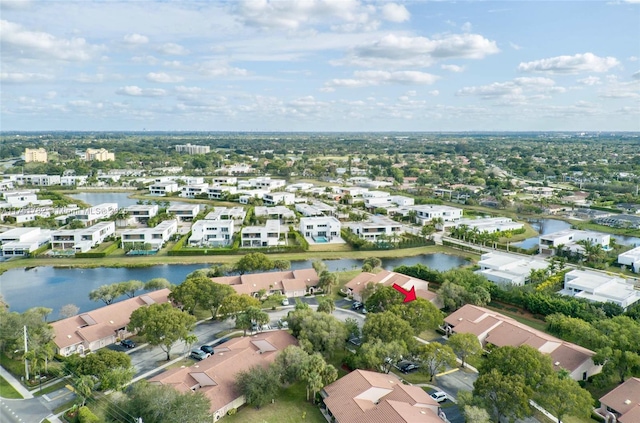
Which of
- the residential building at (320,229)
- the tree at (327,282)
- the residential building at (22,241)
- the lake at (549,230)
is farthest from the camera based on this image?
the residential building at (320,229)

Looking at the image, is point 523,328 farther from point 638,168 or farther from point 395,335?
point 638,168

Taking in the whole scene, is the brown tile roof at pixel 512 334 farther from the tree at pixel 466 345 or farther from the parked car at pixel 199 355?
the parked car at pixel 199 355

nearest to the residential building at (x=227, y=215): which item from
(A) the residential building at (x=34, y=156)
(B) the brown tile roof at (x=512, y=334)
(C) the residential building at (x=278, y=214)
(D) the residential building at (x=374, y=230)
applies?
(C) the residential building at (x=278, y=214)

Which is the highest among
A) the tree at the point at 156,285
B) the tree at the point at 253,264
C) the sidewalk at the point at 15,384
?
the tree at the point at 253,264

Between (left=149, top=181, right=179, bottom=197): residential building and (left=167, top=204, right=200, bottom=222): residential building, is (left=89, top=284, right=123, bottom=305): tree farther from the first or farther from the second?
(left=149, top=181, right=179, bottom=197): residential building

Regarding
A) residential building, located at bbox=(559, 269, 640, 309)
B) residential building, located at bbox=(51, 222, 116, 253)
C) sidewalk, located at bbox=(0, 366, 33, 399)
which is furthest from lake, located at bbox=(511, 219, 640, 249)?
residential building, located at bbox=(51, 222, 116, 253)

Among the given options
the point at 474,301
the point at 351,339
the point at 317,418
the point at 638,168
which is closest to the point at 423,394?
the point at 317,418

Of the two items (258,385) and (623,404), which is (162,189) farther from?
(623,404)
